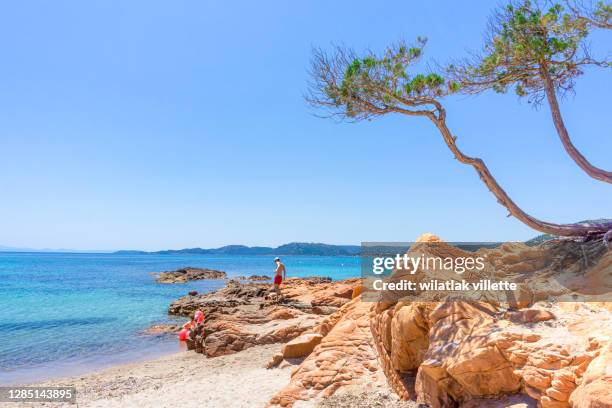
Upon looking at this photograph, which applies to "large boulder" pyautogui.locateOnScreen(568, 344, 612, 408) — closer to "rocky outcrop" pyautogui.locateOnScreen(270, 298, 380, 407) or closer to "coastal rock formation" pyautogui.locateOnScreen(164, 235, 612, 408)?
"coastal rock formation" pyautogui.locateOnScreen(164, 235, 612, 408)

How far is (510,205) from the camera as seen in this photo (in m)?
8.71

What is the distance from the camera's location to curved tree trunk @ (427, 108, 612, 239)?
7969mm

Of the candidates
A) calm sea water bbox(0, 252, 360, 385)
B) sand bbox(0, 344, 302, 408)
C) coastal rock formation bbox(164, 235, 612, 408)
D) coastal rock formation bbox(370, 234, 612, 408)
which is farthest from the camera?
calm sea water bbox(0, 252, 360, 385)

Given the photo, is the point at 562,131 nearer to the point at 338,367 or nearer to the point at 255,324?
the point at 338,367

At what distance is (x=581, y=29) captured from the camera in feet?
29.0

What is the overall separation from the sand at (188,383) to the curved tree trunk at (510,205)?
593cm

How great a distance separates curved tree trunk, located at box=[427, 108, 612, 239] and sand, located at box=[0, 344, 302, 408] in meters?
5.93

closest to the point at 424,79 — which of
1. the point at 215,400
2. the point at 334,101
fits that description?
the point at 334,101

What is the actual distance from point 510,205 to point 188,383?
8143mm

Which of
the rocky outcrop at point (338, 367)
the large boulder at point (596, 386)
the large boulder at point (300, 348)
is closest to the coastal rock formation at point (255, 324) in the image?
the large boulder at point (300, 348)

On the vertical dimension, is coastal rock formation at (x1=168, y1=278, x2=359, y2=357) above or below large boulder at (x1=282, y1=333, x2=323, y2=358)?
below

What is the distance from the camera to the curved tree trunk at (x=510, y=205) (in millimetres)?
7969

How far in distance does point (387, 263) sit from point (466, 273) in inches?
61.9

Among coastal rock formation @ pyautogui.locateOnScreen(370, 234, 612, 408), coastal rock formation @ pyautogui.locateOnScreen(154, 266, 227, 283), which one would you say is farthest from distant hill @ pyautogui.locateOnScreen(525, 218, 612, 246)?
coastal rock formation @ pyautogui.locateOnScreen(154, 266, 227, 283)
